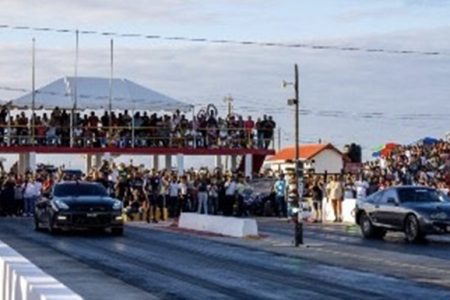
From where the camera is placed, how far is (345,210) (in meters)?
40.4

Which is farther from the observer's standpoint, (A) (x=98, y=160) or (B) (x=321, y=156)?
(B) (x=321, y=156)

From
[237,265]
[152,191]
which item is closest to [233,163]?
[152,191]

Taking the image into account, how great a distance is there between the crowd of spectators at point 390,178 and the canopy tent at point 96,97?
8971 mm

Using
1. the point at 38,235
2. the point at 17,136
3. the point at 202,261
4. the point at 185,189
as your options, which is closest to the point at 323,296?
the point at 202,261

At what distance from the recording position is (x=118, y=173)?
147 ft

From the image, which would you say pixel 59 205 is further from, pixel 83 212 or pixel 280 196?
pixel 280 196

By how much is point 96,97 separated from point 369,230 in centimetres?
2276

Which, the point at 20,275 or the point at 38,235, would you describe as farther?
the point at 38,235

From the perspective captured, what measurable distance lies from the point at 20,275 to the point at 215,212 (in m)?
34.3

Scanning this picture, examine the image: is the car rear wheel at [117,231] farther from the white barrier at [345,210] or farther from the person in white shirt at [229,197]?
the person in white shirt at [229,197]

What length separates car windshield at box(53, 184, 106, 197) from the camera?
1239 inches

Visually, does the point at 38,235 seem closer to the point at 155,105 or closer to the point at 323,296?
the point at 323,296

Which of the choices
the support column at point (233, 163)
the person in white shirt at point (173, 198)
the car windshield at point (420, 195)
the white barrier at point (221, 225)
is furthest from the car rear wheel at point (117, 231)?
the support column at point (233, 163)

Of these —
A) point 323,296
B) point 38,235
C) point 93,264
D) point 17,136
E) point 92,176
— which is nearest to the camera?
point 323,296
